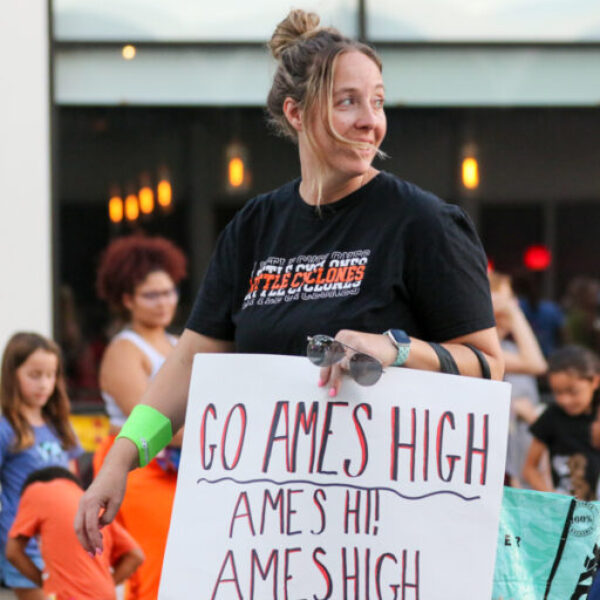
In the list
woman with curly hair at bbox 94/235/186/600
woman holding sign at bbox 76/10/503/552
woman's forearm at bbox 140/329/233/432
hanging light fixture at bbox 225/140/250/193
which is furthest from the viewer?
hanging light fixture at bbox 225/140/250/193

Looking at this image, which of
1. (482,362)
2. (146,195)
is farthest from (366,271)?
(146,195)

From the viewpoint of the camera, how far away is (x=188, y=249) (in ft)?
29.1

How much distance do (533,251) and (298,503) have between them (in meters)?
6.50

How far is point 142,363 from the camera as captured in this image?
607 cm

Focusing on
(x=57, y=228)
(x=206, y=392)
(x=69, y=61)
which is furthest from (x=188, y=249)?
(x=206, y=392)

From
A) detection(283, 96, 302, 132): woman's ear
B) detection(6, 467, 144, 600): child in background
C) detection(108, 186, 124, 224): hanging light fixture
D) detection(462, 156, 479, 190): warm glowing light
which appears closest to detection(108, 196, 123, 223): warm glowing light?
detection(108, 186, 124, 224): hanging light fixture

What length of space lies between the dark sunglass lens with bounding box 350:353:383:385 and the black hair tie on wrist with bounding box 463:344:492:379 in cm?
23

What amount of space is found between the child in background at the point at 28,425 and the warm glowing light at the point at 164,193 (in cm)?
249

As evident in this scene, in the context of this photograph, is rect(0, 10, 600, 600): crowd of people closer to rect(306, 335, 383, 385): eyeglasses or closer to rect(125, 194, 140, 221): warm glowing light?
rect(306, 335, 383, 385): eyeglasses

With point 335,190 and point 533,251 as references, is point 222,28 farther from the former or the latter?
point 335,190

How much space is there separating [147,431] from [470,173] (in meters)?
6.16

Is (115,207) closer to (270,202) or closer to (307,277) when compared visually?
(270,202)

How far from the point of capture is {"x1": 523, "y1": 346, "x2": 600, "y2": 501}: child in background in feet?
21.7

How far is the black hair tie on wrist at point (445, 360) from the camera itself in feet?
9.07
